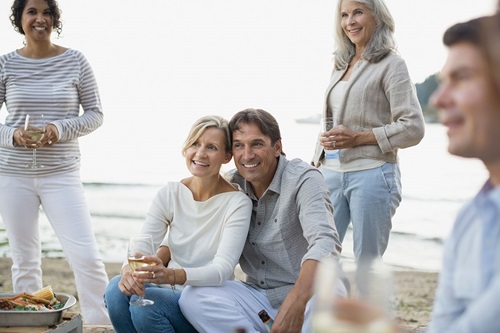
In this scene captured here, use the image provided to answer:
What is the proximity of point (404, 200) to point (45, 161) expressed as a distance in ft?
37.1

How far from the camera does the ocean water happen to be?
11.5 m

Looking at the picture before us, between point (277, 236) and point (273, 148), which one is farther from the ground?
point (273, 148)

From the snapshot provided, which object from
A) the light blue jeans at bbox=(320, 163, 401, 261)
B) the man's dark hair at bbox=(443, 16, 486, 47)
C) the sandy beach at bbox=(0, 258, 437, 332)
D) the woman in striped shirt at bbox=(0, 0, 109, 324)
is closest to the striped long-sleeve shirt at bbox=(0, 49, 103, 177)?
the woman in striped shirt at bbox=(0, 0, 109, 324)

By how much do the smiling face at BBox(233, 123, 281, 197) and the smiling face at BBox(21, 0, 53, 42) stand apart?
4.64 feet

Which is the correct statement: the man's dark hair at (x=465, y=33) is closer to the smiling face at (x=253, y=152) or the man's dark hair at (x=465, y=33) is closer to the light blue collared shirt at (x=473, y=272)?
the light blue collared shirt at (x=473, y=272)

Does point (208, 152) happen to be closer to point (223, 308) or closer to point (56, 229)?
point (223, 308)

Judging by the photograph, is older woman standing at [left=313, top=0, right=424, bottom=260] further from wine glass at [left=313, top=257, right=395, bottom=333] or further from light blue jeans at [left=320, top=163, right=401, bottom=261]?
wine glass at [left=313, top=257, right=395, bottom=333]

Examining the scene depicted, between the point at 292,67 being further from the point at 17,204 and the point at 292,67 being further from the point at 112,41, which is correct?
the point at 17,204

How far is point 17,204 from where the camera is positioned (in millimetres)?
3879

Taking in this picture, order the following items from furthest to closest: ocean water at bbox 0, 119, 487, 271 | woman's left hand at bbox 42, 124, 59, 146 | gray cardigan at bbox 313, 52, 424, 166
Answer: ocean water at bbox 0, 119, 487, 271 < woman's left hand at bbox 42, 124, 59, 146 < gray cardigan at bbox 313, 52, 424, 166

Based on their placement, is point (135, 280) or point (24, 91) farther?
point (24, 91)

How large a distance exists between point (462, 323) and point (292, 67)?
18527mm

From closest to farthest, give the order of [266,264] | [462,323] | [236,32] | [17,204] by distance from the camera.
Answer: [462,323] → [266,264] → [17,204] → [236,32]

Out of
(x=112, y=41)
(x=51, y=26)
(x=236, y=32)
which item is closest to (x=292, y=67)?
(x=236, y=32)
